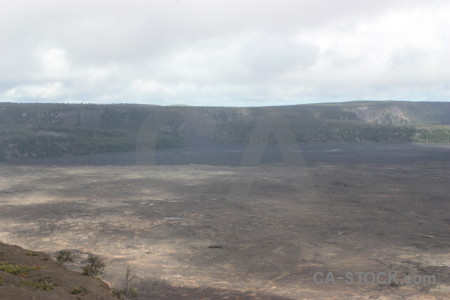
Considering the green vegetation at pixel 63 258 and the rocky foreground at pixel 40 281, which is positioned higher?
the rocky foreground at pixel 40 281

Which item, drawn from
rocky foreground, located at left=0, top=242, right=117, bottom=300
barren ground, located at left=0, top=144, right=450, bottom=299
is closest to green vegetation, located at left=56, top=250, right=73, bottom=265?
rocky foreground, located at left=0, top=242, right=117, bottom=300

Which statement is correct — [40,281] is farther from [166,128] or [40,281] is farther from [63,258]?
[166,128]

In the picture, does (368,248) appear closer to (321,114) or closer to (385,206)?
(385,206)

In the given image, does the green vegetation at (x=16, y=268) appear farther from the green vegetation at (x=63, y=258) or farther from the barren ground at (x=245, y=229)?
the barren ground at (x=245, y=229)

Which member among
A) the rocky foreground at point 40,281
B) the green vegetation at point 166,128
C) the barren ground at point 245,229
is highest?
the green vegetation at point 166,128

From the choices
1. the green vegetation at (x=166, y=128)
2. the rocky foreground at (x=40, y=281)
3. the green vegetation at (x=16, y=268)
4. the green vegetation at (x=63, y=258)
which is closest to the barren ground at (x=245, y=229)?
the green vegetation at (x=63, y=258)

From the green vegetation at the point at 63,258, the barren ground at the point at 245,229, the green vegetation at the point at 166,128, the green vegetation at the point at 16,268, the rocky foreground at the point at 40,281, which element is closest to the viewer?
the rocky foreground at the point at 40,281

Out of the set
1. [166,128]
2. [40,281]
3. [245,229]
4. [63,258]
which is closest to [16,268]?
[40,281]
